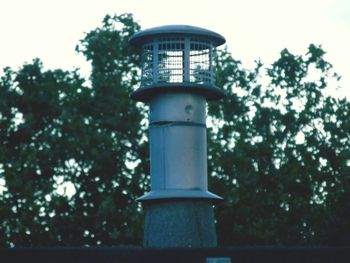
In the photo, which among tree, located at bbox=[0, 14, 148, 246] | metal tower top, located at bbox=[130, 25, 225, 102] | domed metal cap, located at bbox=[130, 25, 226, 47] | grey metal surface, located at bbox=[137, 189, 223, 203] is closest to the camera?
grey metal surface, located at bbox=[137, 189, 223, 203]

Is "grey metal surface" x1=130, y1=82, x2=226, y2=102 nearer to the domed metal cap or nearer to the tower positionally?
→ the tower

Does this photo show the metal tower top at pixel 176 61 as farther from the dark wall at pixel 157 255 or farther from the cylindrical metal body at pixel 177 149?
the dark wall at pixel 157 255

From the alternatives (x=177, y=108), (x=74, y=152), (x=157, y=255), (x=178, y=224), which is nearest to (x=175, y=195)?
(x=178, y=224)

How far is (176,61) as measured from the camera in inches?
813

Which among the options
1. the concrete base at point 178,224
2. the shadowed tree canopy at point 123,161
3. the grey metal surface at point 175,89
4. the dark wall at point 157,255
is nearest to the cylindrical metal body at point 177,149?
the grey metal surface at point 175,89

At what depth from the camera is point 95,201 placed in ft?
114

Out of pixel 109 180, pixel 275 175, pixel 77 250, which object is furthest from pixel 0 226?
pixel 77 250

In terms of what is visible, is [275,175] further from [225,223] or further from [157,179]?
[157,179]

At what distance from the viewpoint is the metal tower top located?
67.5 feet

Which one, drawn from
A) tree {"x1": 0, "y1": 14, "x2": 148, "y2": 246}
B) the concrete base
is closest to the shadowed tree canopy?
tree {"x1": 0, "y1": 14, "x2": 148, "y2": 246}

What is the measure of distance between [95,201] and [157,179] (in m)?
14.8

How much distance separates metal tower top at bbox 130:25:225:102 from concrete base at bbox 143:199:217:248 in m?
2.78

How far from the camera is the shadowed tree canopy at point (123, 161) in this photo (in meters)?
33.3

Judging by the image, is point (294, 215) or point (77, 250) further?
point (294, 215)
